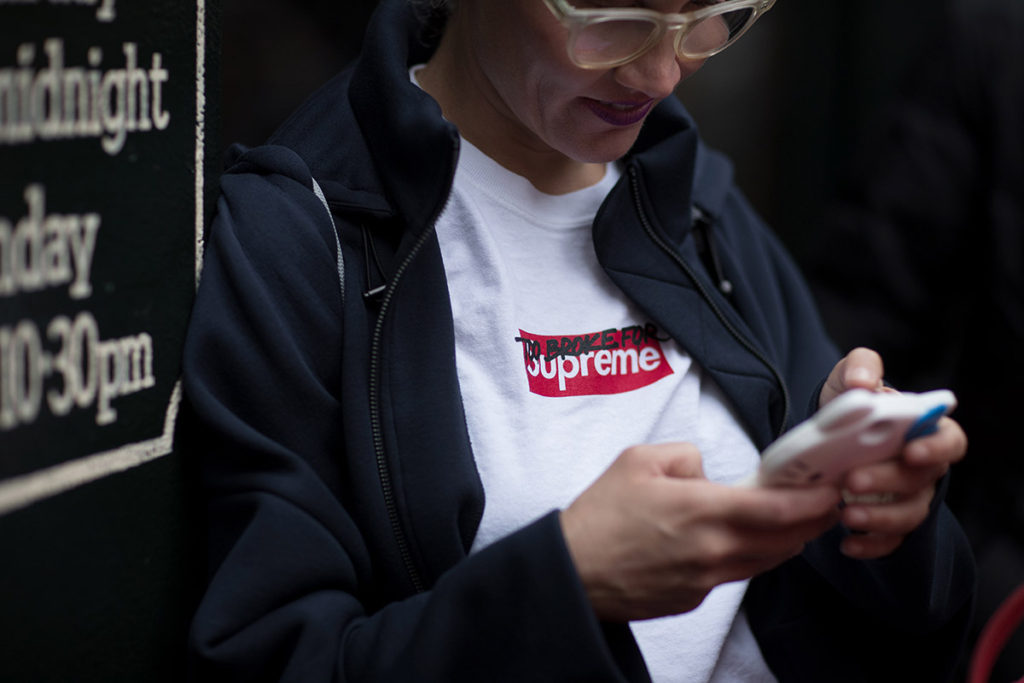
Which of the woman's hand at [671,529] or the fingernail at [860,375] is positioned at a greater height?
the fingernail at [860,375]

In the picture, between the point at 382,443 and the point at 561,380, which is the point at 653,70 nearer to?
the point at 561,380

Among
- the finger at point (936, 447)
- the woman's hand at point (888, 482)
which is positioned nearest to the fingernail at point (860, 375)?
the woman's hand at point (888, 482)

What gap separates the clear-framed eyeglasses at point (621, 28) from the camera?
1.30m

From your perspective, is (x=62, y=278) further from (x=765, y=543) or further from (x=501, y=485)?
(x=765, y=543)

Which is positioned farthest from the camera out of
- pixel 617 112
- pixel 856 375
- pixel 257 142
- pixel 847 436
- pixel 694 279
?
pixel 257 142

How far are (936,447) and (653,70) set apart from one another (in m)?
0.57

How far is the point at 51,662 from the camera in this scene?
3.61 ft

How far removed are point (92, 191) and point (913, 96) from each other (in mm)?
1888

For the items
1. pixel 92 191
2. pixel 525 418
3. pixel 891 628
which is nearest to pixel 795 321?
pixel 891 628

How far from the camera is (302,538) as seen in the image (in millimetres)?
1210

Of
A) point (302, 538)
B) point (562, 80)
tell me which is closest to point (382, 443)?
point (302, 538)

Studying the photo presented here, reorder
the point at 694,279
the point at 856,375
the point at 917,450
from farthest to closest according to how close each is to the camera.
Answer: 1. the point at 694,279
2. the point at 856,375
3. the point at 917,450

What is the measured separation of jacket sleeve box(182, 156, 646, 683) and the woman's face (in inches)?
12.4

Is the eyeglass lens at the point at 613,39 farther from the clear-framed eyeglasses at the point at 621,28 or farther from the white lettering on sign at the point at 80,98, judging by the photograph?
the white lettering on sign at the point at 80,98
